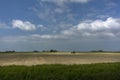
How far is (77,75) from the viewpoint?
23219mm

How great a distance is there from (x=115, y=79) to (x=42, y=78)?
5.23 metres

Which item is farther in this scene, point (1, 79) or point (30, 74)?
point (30, 74)

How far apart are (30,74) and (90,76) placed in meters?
4.88

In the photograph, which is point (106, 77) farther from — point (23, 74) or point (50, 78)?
point (23, 74)

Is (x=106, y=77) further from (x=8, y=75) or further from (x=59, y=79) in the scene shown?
(x=8, y=75)

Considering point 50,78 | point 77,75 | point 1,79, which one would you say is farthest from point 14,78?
point 77,75

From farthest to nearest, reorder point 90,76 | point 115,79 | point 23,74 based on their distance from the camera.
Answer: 1. point 23,74
2. point 90,76
3. point 115,79

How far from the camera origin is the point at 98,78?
21.7 metres

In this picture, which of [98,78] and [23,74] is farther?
[23,74]

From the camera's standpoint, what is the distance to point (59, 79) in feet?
70.0

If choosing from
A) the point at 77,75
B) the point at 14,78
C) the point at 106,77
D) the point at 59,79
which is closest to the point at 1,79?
the point at 14,78

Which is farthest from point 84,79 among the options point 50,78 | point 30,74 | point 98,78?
point 30,74

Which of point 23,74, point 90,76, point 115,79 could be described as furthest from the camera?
point 23,74

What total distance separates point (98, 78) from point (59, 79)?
2868 millimetres
